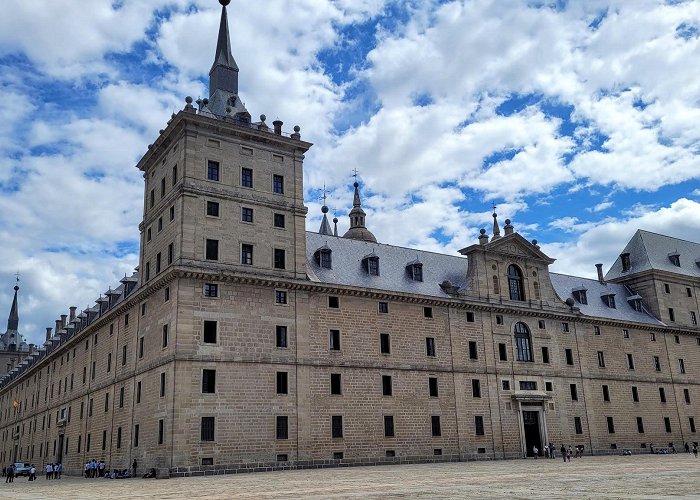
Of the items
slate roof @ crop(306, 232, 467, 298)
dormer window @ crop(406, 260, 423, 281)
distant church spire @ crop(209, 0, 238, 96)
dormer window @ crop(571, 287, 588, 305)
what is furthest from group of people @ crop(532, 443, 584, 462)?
distant church spire @ crop(209, 0, 238, 96)

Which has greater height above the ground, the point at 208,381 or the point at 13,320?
the point at 13,320

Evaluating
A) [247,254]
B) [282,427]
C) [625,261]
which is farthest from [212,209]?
[625,261]

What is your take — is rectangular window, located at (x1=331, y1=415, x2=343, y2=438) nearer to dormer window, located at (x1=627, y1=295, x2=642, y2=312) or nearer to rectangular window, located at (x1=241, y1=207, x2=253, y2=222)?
rectangular window, located at (x1=241, y1=207, x2=253, y2=222)

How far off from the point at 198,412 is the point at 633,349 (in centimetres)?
4507

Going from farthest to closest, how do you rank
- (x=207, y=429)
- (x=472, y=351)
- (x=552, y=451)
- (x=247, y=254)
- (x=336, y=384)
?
(x=472, y=351) < (x=552, y=451) < (x=336, y=384) < (x=247, y=254) < (x=207, y=429)

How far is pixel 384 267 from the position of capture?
57156 mm

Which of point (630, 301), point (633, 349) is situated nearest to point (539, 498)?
point (633, 349)

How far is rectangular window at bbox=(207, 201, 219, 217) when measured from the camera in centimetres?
4672

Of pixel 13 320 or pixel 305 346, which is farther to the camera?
pixel 13 320

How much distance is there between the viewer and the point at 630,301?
73.0 m

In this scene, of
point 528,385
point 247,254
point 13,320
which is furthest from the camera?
point 13,320

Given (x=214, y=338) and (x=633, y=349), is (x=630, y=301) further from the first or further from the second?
(x=214, y=338)

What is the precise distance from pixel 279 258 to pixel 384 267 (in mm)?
11548

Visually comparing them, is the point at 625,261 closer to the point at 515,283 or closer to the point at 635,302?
the point at 635,302
